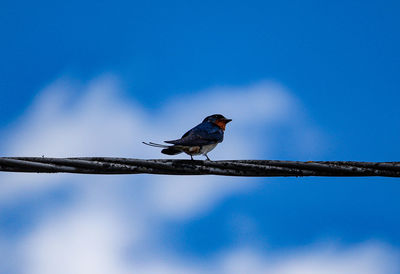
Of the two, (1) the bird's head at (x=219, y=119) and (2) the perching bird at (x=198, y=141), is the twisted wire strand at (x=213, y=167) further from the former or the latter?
(1) the bird's head at (x=219, y=119)

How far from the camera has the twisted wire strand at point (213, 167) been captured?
3980mm

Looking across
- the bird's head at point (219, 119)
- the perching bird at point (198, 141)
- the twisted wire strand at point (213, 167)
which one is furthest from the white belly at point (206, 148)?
the twisted wire strand at point (213, 167)

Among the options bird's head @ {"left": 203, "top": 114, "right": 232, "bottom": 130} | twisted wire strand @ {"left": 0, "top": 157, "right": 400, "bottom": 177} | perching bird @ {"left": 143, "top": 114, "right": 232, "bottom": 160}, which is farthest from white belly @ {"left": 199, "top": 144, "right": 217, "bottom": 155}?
twisted wire strand @ {"left": 0, "top": 157, "right": 400, "bottom": 177}

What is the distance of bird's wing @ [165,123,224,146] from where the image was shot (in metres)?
6.23

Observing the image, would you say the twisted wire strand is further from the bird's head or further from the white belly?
the bird's head

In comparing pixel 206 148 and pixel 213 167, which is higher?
pixel 206 148

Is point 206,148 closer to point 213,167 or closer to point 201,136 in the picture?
point 201,136

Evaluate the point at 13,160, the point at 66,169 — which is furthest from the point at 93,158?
the point at 13,160

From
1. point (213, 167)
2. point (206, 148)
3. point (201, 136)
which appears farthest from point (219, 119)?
point (213, 167)

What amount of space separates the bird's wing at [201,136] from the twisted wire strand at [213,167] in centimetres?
177

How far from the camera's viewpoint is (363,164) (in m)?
4.13

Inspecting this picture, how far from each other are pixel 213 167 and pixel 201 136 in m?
2.54

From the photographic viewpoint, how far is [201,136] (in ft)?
21.9

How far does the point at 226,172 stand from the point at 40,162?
4.04 feet
